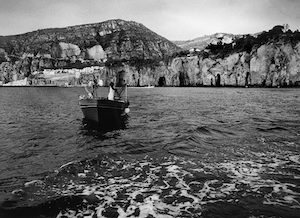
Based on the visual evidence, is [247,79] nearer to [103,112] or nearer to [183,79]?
[183,79]

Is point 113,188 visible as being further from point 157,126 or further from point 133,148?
point 157,126

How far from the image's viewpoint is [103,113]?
22703mm

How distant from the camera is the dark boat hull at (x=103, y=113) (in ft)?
73.3

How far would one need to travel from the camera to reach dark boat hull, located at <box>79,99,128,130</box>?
22328 mm

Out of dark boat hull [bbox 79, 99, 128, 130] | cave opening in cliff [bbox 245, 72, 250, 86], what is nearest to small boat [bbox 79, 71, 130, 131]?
dark boat hull [bbox 79, 99, 128, 130]

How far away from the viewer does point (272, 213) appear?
6.51m

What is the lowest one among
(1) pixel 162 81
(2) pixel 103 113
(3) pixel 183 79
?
(2) pixel 103 113

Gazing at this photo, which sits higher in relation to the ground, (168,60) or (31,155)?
(168,60)

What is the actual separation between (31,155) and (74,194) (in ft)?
20.5

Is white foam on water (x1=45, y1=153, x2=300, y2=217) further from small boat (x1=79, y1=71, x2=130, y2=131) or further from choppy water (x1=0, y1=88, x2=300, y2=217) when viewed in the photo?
small boat (x1=79, y1=71, x2=130, y2=131)

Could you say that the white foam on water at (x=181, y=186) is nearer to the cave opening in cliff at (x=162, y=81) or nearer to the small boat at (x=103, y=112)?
the small boat at (x=103, y=112)

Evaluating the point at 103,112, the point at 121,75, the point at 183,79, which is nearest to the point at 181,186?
the point at 103,112

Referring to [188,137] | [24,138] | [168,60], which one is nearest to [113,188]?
[188,137]

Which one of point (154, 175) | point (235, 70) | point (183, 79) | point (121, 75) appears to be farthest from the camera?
point (121, 75)
